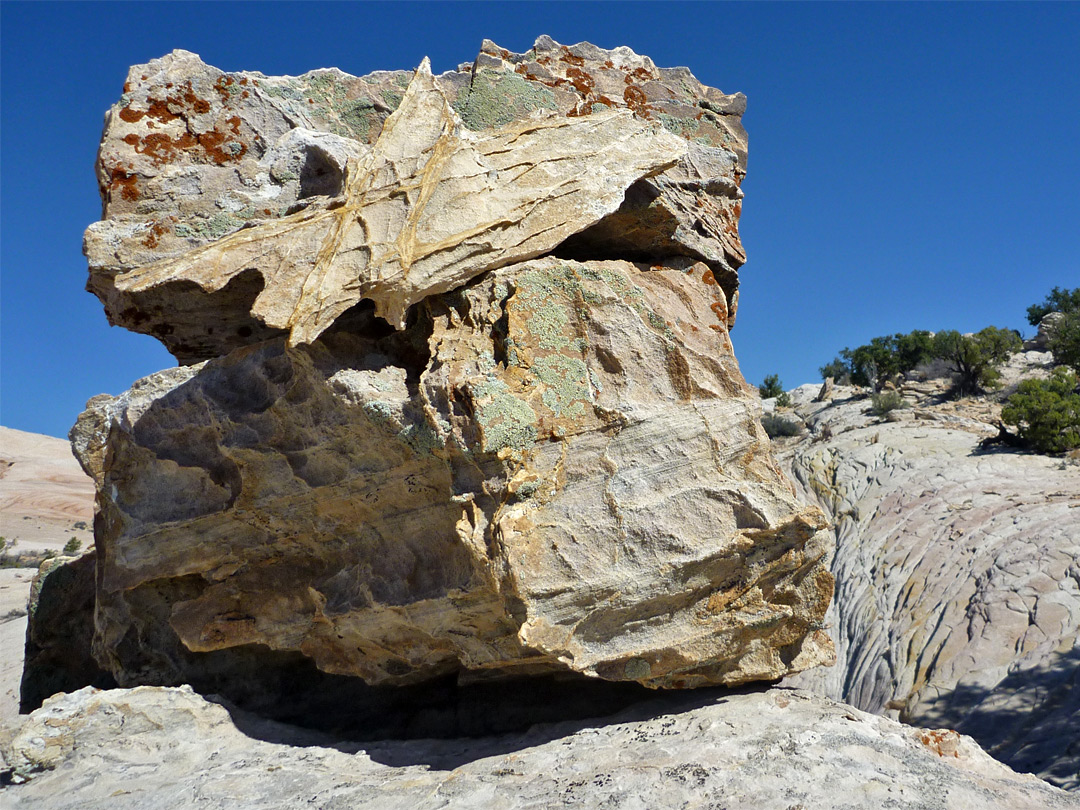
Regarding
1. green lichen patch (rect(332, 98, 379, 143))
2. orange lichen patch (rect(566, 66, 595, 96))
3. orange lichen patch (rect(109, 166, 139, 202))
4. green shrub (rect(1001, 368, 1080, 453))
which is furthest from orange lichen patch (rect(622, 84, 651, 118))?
green shrub (rect(1001, 368, 1080, 453))

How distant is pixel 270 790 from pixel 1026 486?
32.8ft

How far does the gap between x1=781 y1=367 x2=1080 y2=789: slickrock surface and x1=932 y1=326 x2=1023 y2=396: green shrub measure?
7.02 meters

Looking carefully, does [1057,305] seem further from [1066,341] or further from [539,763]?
[539,763]

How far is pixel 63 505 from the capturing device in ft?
81.9

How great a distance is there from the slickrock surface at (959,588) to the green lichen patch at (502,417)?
4.40 metres

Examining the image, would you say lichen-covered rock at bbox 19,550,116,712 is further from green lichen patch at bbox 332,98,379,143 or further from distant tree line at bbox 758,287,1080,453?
distant tree line at bbox 758,287,1080,453

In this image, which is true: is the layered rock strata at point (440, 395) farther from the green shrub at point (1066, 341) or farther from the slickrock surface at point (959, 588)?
the green shrub at point (1066, 341)

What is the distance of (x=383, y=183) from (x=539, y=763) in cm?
331

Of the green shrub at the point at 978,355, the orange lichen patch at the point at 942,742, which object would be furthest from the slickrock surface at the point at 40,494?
the green shrub at the point at 978,355

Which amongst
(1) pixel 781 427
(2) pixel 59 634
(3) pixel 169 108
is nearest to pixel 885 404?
(1) pixel 781 427

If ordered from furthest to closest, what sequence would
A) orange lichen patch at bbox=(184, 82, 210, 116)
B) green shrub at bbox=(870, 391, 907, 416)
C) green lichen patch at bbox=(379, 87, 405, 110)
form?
1. green shrub at bbox=(870, 391, 907, 416)
2. green lichen patch at bbox=(379, 87, 405, 110)
3. orange lichen patch at bbox=(184, 82, 210, 116)

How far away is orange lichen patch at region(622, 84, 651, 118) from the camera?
5438mm

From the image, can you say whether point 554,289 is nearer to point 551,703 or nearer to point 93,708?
point 551,703

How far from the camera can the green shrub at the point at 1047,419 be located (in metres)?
12.0
